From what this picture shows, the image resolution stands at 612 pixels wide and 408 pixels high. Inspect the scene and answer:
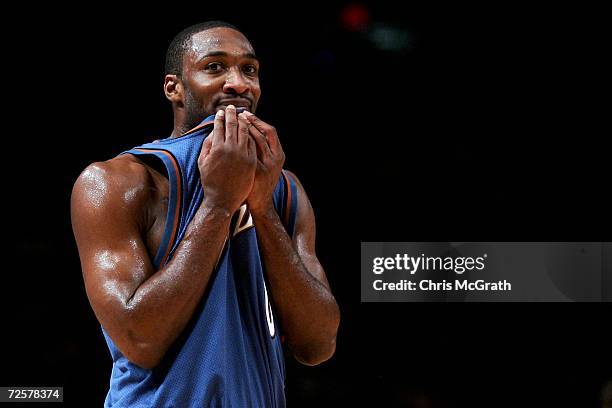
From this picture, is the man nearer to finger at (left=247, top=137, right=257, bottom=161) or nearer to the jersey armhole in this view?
finger at (left=247, top=137, right=257, bottom=161)

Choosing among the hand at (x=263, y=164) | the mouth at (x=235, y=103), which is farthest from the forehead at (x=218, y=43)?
the hand at (x=263, y=164)

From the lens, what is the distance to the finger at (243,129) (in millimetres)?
1613

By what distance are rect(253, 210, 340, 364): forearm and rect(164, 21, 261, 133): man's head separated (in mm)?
273

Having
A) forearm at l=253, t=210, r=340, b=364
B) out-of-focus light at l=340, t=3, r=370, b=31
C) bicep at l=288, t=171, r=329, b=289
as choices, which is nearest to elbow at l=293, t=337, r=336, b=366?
forearm at l=253, t=210, r=340, b=364

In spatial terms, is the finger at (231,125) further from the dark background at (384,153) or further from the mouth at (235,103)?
the dark background at (384,153)

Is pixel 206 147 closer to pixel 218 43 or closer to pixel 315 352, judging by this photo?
pixel 218 43

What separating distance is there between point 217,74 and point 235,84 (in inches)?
2.3

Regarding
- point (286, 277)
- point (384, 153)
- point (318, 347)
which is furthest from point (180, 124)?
point (384, 153)

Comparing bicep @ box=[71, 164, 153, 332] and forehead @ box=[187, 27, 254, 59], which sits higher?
forehead @ box=[187, 27, 254, 59]

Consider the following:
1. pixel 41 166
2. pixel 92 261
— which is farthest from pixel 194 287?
pixel 41 166

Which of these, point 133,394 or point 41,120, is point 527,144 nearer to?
point 41,120

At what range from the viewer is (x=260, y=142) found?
1655 millimetres

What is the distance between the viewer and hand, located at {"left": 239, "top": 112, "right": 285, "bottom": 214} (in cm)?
166

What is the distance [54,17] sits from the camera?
374cm
